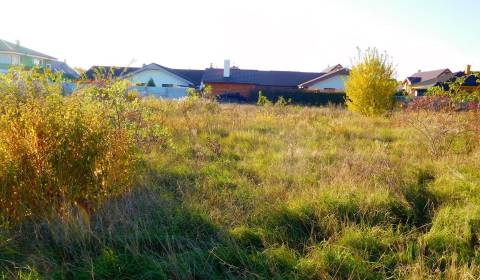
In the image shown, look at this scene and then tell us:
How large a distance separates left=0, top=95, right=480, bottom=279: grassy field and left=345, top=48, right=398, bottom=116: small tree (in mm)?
8984

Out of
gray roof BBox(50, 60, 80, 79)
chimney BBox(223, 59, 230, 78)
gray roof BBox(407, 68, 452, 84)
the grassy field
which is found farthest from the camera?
gray roof BBox(407, 68, 452, 84)

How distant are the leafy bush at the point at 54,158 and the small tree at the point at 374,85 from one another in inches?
483

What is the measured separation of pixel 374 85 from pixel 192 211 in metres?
12.4

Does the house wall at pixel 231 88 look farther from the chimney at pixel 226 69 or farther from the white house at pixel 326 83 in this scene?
the white house at pixel 326 83

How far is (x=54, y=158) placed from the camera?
345cm

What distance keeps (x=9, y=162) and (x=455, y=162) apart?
5994mm

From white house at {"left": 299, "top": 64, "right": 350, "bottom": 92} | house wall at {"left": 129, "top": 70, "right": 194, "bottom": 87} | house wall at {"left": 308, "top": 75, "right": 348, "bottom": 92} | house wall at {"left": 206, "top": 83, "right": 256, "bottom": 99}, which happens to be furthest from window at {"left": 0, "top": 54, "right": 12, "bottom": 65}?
house wall at {"left": 308, "top": 75, "right": 348, "bottom": 92}

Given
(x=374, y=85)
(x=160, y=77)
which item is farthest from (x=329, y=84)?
(x=374, y=85)

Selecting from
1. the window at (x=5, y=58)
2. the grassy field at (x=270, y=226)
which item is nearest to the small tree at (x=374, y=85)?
the grassy field at (x=270, y=226)

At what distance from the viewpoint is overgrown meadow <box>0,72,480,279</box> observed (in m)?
2.90

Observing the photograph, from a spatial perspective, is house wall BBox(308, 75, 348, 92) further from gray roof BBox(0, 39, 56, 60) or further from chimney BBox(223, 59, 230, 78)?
gray roof BBox(0, 39, 56, 60)

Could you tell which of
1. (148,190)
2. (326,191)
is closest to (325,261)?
(326,191)

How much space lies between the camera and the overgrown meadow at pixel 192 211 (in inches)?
114

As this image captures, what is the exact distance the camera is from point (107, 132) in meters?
4.02
